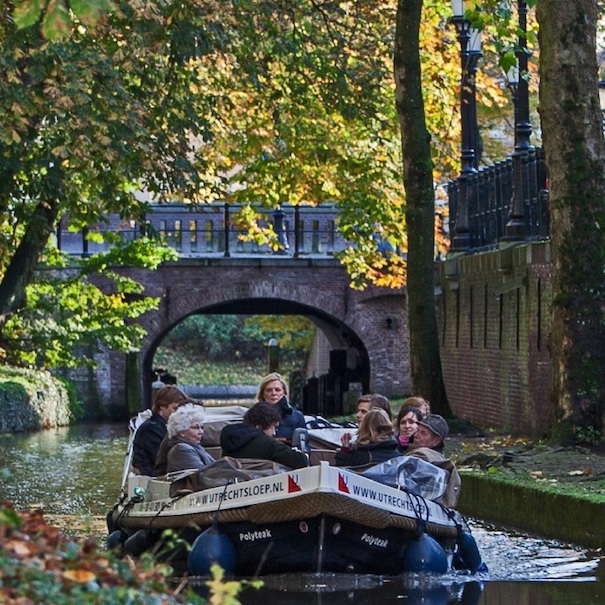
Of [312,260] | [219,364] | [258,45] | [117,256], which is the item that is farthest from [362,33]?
[219,364]

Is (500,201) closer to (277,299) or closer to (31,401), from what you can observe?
(31,401)

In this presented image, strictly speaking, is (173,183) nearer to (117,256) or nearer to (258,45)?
(258,45)

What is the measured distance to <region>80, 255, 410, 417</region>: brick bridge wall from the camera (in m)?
42.2

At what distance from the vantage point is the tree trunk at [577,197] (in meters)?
17.3

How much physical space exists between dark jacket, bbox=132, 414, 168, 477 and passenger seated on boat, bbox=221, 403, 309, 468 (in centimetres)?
148

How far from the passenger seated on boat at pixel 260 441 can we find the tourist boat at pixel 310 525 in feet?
0.56

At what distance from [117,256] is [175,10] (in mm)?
17069

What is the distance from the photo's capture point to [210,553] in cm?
1119

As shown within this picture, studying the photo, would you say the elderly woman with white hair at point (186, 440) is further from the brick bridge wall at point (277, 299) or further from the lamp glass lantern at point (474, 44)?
the brick bridge wall at point (277, 299)

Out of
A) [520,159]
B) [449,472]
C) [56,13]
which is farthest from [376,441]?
[520,159]

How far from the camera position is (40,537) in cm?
677

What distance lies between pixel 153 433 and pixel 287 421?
159 cm

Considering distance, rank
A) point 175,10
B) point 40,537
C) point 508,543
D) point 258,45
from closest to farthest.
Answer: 1. point 40,537
2. point 508,543
3. point 175,10
4. point 258,45

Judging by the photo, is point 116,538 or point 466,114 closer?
point 116,538
